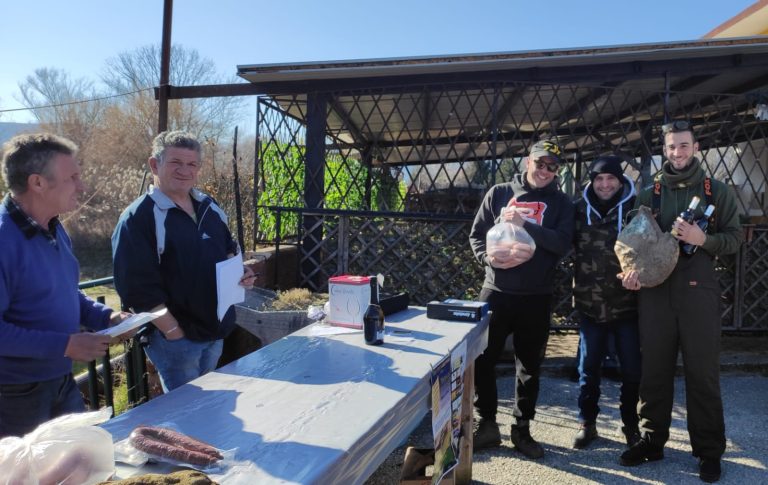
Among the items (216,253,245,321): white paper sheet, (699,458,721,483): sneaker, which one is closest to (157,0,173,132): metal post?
A: (216,253,245,321): white paper sheet

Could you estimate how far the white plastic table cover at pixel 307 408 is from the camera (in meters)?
1.19

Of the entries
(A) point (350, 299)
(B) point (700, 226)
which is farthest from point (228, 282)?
(B) point (700, 226)

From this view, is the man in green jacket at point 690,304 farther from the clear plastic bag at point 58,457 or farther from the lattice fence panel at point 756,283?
the lattice fence panel at point 756,283

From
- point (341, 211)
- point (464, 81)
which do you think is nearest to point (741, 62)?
point (464, 81)

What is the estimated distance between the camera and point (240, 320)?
4098mm

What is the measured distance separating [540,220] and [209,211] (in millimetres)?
1818

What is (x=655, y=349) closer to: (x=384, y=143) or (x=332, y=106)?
(x=332, y=106)

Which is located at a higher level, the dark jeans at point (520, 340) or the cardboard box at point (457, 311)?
the cardboard box at point (457, 311)

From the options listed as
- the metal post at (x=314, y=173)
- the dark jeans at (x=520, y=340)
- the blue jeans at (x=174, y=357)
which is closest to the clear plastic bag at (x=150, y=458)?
the blue jeans at (x=174, y=357)

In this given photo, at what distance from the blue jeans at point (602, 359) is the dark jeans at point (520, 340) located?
0.94ft

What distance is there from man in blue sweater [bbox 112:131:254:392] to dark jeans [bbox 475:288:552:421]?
1.46m

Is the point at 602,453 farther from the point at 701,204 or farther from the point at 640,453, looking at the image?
the point at 701,204

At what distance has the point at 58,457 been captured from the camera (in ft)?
3.17

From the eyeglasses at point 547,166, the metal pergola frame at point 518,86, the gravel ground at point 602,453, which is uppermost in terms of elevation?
the metal pergola frame at point 518,86
